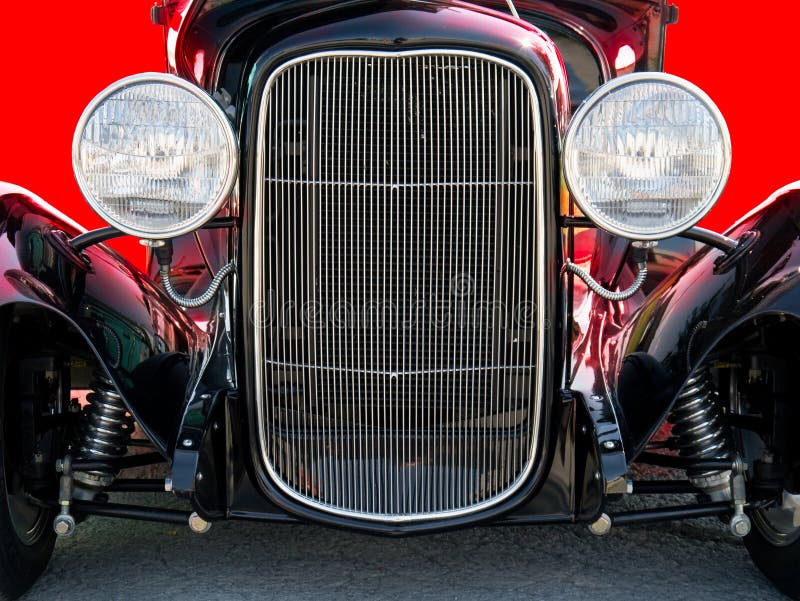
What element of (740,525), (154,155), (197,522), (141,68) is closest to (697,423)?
(740,525)

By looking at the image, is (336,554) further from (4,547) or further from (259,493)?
(4,547)

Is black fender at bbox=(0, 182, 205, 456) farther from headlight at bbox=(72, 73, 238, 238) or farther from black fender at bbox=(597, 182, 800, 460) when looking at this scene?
black fender at bbox=(597, 182, 800, 460)

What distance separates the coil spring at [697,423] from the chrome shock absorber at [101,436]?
1323 mm

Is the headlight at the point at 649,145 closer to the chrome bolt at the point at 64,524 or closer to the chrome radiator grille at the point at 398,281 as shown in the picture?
→ the chrome radiator grille at the point at 398,281

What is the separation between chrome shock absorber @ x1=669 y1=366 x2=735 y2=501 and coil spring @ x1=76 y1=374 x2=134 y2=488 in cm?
132

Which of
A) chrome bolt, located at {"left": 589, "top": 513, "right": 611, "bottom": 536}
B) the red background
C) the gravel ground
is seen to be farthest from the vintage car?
the red background

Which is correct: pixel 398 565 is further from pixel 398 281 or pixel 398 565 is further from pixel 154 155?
pixel 154 155

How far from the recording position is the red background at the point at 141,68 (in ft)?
16.2

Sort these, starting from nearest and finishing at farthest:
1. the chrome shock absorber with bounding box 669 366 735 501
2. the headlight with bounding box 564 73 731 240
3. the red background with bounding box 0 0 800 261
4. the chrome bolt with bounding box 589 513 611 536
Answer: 1. the headlight with bounding box 564 73 731 240
2. the chrome bolt with bounding box 589 513 611 536
3. the chrome shock absorber with bounding box 669 366 735 501
4. the red background with bounding box 0 0 800 261

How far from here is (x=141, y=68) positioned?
200 inches

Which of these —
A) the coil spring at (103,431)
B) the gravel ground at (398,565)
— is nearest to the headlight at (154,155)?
the coil spring at (103,431)

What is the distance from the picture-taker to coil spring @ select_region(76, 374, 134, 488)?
2557 millimetres

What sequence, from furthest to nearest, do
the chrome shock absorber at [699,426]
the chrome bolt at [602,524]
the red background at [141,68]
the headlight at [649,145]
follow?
the red background at [141,68] → the chrome shock absorber at [699,426] → the chrome bolt at [602,524] → the headlight at [649,145]

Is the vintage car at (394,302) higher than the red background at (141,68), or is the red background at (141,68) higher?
the red background at (141,68)
